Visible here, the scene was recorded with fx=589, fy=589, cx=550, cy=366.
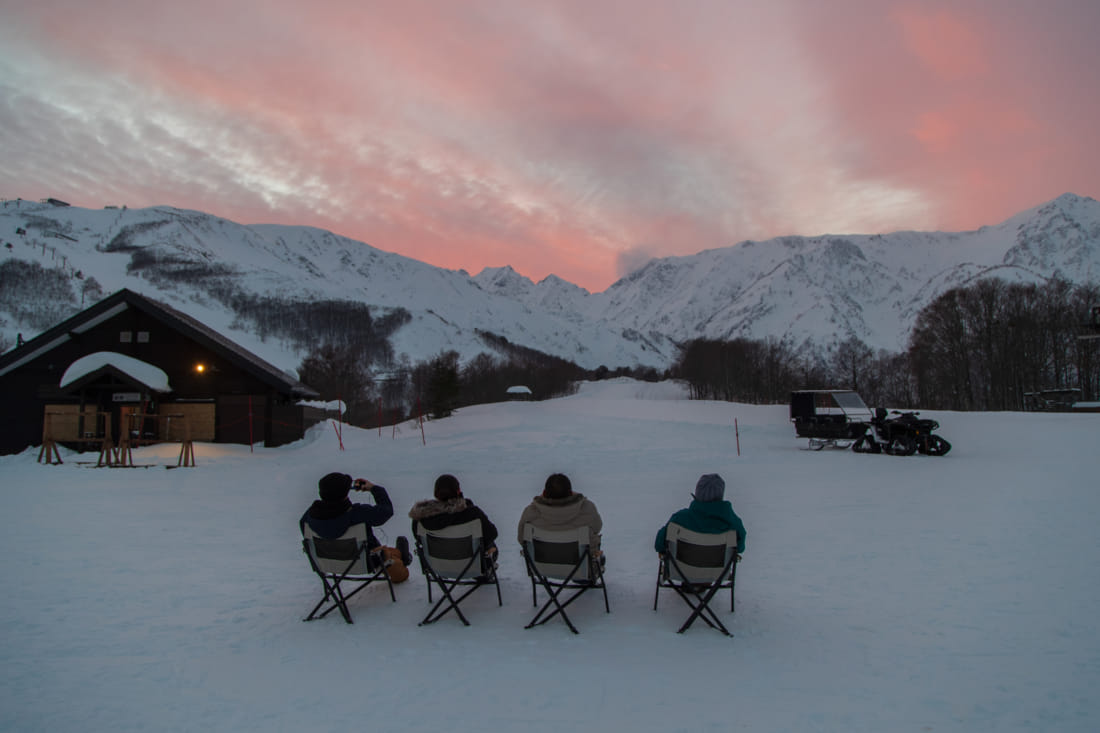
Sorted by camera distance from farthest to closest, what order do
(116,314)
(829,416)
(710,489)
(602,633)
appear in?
(116,314) → (829,416) → (710,489) → (602,633)

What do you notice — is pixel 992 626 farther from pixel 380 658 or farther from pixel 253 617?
pixel 253 617

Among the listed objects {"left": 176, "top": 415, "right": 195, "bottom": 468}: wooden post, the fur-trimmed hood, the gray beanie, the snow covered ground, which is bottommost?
the snow covered ground

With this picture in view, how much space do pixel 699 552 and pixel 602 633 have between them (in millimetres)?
1080

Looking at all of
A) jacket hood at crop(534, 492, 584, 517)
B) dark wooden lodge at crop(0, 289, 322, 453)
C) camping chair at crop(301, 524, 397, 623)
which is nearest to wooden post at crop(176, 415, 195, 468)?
dark wooden lodge at crop(0, 289, 322, 453)

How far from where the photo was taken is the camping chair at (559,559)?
5.18m

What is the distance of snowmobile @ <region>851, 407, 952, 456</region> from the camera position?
18.3m

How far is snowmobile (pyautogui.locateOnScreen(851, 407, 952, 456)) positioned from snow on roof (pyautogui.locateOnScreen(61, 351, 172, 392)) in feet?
90.3

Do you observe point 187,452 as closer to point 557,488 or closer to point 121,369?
point 121,369

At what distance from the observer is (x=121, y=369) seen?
23047 mm

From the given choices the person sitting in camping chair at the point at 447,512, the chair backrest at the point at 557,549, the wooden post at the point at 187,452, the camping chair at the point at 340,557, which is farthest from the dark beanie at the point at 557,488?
the wooden post at the point at 187,452

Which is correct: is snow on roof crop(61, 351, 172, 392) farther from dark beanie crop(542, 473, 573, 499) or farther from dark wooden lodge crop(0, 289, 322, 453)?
dark beanie crop(542, 473, 573, 499)

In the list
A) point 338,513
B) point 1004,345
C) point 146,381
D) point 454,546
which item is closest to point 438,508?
point 454,546

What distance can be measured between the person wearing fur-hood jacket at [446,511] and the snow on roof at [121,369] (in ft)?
77.1

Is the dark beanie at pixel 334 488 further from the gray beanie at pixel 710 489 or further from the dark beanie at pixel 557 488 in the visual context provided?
the gray beanie at pixel 710 489
